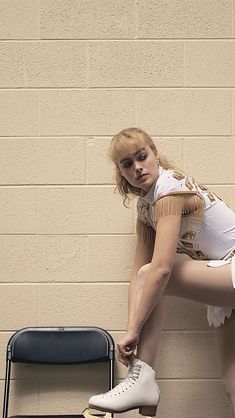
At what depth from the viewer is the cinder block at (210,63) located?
276cm

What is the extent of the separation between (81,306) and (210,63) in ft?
4.22

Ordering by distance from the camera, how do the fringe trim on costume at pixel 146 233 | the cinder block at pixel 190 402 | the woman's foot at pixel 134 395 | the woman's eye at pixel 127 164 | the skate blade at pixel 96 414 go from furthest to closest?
the cinder block at pixel 190 402, the fringe trim on costume at pixel 146 233, the woman's eye at pixel 127 164, the skate blade at pixel 96 414, the woman's foot at pixel 134 395

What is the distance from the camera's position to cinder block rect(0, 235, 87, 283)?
272 cm

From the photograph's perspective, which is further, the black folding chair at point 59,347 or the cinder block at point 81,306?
the cinder block at point 81,306

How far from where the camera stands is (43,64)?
2758mm

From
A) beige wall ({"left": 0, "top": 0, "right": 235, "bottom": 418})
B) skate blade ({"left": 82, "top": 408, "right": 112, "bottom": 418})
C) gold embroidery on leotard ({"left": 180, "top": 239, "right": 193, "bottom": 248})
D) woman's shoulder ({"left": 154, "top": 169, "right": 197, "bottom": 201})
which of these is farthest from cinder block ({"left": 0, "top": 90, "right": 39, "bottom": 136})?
skate blade ({"left": 82, "top": 408, "right": 112, "bottom": 418})

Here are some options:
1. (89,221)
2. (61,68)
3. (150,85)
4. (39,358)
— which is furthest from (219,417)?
(61,68)

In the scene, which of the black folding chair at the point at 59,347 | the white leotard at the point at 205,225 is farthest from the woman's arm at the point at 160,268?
the black folding chair at the point at 59,347

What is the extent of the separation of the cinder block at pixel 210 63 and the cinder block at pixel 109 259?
84 cm

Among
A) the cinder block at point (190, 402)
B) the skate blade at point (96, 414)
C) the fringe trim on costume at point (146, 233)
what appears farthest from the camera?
the cinder block at point (190, 402)

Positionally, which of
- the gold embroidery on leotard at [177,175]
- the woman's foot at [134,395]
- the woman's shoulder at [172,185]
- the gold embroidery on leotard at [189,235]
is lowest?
the woman's foot at [134,395]

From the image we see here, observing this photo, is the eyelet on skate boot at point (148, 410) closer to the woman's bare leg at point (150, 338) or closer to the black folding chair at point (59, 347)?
the woman's bare leg at point (150, 338)

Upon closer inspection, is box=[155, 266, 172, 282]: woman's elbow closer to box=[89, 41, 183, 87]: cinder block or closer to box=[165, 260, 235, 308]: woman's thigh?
box=[165, 260, 235, 308]: woman's thigh

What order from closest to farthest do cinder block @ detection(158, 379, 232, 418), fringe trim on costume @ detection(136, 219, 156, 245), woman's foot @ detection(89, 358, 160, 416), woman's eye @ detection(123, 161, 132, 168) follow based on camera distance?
woman's foot @ detection(89, 358, 160, 416) → woman's eye @ detection(123, 161, 132, 168) → fringe trim on costume @ detection(136, 219, 156, 245) → cinder block @ detection(158, 379, 232, 418)
